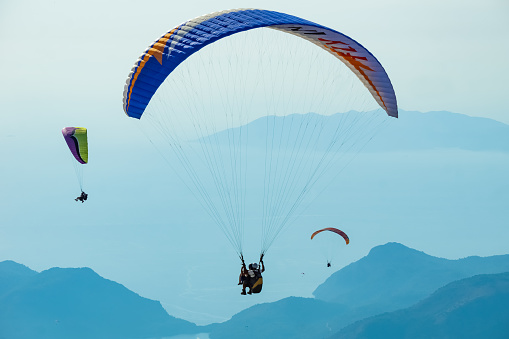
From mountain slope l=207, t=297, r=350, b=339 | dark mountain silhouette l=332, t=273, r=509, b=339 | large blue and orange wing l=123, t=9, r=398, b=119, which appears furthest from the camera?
mountain slope l=207, t=297, r=350, b=339

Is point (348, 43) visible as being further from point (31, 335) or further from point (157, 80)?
point (31, 335)

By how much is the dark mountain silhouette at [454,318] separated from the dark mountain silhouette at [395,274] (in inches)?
966

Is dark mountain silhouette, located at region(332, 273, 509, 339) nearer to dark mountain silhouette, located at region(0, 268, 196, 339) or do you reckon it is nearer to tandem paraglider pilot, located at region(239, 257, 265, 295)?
dark mountain silhouette, located at region(0, 268, 196, 339)

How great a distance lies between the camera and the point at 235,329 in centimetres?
9650

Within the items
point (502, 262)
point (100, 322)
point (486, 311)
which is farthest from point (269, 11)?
point (502, 262)

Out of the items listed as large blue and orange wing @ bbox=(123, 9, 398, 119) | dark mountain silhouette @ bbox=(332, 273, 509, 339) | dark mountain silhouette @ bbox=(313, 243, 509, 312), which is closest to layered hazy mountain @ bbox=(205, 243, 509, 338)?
dark mountain silhouette @ bbox=(313, 243, 509, 312)

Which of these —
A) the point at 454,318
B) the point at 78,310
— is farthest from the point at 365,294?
the point at 78,310

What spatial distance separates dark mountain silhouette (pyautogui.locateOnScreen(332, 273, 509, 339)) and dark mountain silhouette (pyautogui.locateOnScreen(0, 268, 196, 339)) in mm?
35428

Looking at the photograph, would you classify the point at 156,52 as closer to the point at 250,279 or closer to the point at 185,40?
the point at 185,40

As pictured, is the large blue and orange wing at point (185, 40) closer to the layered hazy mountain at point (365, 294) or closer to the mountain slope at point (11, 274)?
the layered hazy mountain at point (365, 294)

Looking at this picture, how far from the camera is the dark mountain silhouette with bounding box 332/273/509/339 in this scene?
73.8m

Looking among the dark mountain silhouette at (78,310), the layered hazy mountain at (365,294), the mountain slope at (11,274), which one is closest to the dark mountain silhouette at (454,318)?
the layered hazy mountain at (365,294)

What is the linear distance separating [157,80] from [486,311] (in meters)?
66.6

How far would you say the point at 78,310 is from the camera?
109000mm
